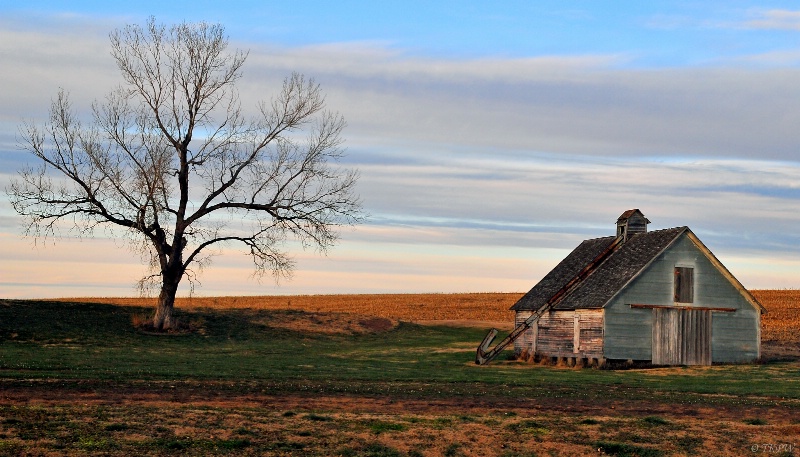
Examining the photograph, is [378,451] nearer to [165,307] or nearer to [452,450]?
[452,450]

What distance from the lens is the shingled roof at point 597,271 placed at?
157 feet

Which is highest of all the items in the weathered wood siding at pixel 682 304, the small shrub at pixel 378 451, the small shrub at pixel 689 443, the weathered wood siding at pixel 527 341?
the weathered wood siding at pixel 682 304

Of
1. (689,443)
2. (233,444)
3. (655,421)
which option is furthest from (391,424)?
(655,421)

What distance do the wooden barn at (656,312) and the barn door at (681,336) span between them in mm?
48

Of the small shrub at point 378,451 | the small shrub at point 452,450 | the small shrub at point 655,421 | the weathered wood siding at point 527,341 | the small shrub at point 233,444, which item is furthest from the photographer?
the weathered wood siding at point 527,341

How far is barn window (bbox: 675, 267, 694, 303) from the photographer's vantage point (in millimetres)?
48188

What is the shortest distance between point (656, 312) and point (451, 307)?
165 feet

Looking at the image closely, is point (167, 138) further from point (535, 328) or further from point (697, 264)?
point (697, 264)

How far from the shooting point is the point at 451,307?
97375 mm

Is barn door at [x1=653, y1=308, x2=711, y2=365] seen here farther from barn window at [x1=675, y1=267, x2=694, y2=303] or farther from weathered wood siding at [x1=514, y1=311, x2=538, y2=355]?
weathered wood siding at [x1=514, y1=311, x2=538, y2=355]

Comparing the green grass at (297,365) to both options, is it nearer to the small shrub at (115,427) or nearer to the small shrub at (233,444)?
the small shrub at (115,427)

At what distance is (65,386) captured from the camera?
28.2m

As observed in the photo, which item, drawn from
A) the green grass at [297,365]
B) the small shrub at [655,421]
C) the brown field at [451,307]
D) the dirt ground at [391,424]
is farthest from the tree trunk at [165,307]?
the small shrub at [655,421]

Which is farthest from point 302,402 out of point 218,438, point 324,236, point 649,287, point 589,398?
point 324,236
